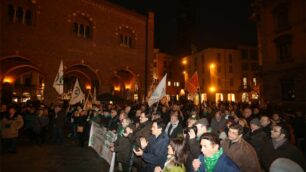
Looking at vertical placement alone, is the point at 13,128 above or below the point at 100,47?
below

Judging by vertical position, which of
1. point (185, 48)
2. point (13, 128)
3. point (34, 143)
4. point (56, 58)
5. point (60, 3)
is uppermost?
point (185, 48)

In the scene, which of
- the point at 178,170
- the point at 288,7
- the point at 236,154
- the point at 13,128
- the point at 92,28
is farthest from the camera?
the point at 92,28

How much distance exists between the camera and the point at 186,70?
2339 inches

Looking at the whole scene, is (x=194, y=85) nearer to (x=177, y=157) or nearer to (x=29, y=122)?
(x=29, y=122)

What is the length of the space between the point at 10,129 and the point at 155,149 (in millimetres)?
7708

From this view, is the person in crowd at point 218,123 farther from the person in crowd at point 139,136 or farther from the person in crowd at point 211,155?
the person in crowd at point 211,155

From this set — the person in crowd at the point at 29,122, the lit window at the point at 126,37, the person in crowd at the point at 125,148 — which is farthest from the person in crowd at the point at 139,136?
the lit window at the point at 126,37

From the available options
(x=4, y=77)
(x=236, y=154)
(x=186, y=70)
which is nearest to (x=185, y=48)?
(x=186, y=70)

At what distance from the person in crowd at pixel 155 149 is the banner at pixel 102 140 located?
2772 millimetres

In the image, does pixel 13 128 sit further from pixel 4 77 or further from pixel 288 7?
pixel 288 7

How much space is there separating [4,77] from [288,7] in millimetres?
28776

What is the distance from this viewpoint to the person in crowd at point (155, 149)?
15.4ft

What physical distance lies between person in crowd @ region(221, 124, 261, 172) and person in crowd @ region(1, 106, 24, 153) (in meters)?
8.90

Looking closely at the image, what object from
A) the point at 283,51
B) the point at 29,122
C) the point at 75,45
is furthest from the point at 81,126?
the point at 283,51
